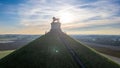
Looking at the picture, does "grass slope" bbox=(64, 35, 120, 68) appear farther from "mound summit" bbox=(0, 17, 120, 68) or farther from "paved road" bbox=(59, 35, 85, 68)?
"paved road" bbox=(59, 35, 85, 68)

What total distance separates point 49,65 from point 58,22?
9.59 metres

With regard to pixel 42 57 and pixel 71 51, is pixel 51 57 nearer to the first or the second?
pixel 42 57

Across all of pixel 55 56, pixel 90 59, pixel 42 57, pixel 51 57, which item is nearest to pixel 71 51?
pixel 55 56

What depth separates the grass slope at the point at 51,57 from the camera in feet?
72.6

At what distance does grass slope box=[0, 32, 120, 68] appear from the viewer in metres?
22.1

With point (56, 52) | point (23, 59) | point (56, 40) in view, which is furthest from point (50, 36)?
point (23, 59)

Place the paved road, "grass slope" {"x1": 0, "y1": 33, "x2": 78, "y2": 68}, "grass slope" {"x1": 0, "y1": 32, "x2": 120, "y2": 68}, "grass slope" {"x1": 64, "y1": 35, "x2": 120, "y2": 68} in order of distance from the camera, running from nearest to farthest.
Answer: "grass slope" {"x1": 0, "y1": 33, "x2": 78, "y2": 68}
"grass slope" {"x1": 0, "y1": 32, "x2": 120, "y2": 68}
the paved road
"grass slope" {"x1": 64, "y1": 35, "x2": 120, "y2": 68}

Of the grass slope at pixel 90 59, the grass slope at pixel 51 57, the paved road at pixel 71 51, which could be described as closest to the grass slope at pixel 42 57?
the grass slope at pixel 51 57

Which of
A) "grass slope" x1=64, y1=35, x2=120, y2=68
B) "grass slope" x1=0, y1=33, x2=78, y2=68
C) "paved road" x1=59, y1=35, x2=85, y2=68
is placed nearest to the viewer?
"grass slope" x1=0, y1=33, x2=78, y2=68

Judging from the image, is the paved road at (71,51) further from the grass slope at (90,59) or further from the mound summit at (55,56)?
the grass slope at (90,59)

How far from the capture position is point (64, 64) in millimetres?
21812

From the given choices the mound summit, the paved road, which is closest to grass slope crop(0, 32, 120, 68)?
the mound summit

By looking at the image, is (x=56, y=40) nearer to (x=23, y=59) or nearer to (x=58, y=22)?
(x=58, y=22)

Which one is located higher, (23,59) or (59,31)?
(59,31)
